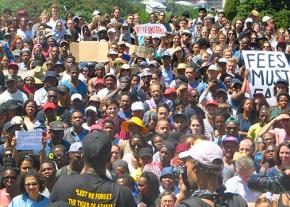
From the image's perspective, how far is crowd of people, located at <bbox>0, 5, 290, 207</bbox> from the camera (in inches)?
238

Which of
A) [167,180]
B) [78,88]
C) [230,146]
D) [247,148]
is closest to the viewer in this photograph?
[167,180]

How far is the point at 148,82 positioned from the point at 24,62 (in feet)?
10.6

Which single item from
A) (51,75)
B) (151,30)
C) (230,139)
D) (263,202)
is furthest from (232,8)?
(263,202)

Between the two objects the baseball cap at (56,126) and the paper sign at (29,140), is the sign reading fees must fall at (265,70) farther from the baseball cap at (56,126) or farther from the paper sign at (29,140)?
the paper sign at (29,140)

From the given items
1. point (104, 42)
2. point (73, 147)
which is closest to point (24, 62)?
point (104, 42)

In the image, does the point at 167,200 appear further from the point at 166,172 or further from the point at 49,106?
the point at 49,106

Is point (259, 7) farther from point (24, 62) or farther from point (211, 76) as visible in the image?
point (211, 76)

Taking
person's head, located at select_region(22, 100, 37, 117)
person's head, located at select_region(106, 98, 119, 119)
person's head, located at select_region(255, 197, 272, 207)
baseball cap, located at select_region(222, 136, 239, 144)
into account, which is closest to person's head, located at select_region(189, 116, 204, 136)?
baseball cap, located at select_region(222, 136, 239, 144)

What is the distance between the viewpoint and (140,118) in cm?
1241

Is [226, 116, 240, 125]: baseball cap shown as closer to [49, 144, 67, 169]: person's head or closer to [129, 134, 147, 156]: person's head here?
[129, 134, 147, 156]: person's head

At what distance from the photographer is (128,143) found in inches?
445

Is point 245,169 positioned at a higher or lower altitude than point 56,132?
higher

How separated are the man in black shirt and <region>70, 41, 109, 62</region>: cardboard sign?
1064 centimetres

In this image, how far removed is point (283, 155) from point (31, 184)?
2426 millimetres
